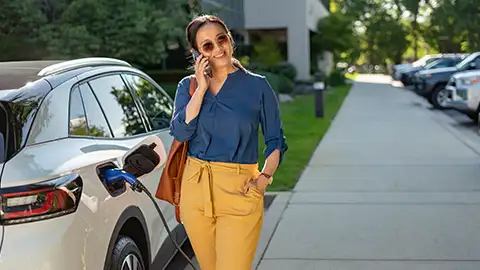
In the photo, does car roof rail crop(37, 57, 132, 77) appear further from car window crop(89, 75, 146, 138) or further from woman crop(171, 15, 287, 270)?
woman crop(171, 15, 287, 270)

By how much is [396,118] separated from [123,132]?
1426cm

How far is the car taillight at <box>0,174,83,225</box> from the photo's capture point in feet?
9.07

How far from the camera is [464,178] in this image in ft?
28.5

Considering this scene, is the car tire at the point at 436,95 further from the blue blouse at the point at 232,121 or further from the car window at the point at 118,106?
the blue blouse at the point at 232,121

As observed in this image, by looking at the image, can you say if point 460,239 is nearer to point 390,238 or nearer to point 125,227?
point 390,238

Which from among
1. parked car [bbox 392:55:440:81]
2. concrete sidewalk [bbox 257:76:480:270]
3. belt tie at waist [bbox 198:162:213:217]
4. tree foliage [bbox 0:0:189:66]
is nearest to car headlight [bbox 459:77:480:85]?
concrete sidewalk [bbox 257:76:480:270]

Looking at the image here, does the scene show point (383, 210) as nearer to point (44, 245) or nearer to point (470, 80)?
point (44, 245)

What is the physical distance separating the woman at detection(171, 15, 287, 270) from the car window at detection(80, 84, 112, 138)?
0.71m

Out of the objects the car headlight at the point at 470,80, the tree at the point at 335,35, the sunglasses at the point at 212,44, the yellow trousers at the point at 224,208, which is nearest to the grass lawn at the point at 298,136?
the car headlight at the point at 470,80

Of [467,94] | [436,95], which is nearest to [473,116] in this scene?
[467,94]

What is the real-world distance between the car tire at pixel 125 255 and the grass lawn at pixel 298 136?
4593 mm

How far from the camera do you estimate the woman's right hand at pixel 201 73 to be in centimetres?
315

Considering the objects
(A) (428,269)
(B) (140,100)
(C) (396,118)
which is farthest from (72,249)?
(C) (396,118)

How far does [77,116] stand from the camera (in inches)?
142
